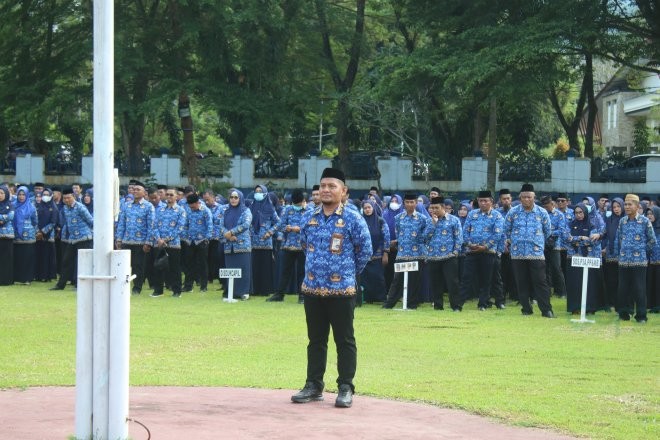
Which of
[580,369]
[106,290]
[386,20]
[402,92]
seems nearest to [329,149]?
[386,20]

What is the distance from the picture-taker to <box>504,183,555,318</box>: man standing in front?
19281 millimetres

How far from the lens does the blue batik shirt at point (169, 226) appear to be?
2219 cm

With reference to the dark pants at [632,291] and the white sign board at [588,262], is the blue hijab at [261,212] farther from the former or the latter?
the dark pants at [632,291]

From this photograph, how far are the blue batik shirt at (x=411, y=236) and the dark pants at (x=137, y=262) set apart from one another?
5.01m

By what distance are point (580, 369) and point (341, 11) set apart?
102 feet

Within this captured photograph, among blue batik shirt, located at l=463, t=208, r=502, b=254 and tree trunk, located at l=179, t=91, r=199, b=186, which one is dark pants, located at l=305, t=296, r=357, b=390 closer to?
blue batik shirt, located at l=463, t=208, r=502, b=254

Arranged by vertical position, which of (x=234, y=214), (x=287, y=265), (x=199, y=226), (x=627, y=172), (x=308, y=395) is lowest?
(x=308, y=395)

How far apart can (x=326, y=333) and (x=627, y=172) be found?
3162cm

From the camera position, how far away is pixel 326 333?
414 inches

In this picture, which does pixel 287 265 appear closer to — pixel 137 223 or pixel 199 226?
pixel 199 226

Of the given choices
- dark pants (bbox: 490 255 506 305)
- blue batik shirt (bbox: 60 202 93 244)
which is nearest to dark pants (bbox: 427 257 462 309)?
dark pants (bbox: 490 255 506 305)

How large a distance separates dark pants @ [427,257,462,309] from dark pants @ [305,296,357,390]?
10088mm

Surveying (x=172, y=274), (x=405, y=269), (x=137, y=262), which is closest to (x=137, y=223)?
(x=137, y=262)

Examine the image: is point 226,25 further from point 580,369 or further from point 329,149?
point 580,369
